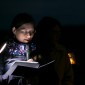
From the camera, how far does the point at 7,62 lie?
7.95 feet

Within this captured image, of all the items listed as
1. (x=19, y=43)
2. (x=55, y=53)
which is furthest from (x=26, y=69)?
(x=55, y=53)

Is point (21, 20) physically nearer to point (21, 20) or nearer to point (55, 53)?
point (21, 20)

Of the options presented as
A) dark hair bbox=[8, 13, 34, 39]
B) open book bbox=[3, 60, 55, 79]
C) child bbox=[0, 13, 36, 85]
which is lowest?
open book bbox=[3, 60, 55, 79]

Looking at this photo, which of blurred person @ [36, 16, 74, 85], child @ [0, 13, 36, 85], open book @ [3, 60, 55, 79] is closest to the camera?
open book @ [3, 60, 55, 79]

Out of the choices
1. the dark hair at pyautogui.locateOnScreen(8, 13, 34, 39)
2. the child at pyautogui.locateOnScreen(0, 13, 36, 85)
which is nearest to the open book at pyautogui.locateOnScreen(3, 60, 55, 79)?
the child at pyautogui.locateOnScreen(0, 13, 36, 85)

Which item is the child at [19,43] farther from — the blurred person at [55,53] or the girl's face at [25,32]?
the blurred person at [55,53]

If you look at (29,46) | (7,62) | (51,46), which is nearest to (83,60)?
(51,46)

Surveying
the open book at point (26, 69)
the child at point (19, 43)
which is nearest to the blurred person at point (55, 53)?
the child at point (19, 43)

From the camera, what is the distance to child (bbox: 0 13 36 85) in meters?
2.45

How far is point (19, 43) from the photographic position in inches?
101

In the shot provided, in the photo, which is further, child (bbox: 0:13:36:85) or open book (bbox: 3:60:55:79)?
child (bbox: 0:13:36:85)

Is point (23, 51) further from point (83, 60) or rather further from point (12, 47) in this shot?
point (83, 60)

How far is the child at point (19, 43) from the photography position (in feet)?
8.02

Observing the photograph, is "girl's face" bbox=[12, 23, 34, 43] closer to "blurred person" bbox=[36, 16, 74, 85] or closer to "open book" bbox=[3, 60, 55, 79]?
"blurred person" bbox=[36, 16, 74, 85]
